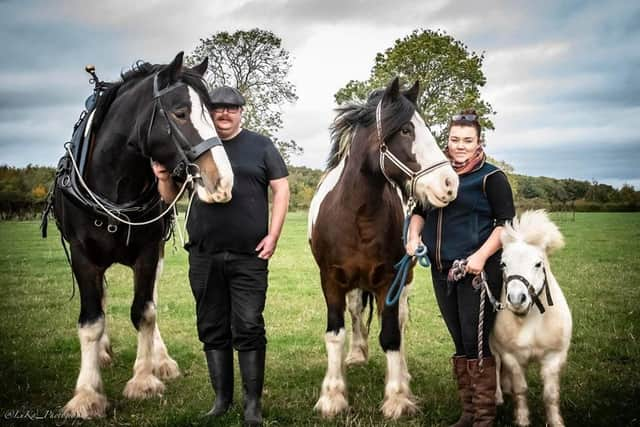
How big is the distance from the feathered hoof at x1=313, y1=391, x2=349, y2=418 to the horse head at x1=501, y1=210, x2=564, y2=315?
159 centimetres

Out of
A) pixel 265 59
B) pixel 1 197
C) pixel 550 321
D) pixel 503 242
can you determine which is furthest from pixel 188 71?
pixel 1 197

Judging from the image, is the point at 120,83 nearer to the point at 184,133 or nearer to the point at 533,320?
the point at 184,133

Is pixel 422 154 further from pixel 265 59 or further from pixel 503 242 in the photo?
pixel 265 59

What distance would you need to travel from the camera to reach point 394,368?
428cm

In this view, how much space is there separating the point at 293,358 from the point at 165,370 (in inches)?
55.7

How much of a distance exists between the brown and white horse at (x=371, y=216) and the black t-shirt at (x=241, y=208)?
660mm

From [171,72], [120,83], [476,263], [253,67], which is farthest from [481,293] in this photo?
[253,67]

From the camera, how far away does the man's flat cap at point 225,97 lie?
3.69 meters

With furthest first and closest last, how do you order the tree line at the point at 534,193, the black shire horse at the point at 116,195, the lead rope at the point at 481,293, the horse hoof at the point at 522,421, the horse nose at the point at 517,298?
the tree line at the point at 534,193, the horse hoof at the point at 522,421, the black shire horse at the point at 116,195, the lead rope at the point at 481,293, the horse nose at the point at 517,298

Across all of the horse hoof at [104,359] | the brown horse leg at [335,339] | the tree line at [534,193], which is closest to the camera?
the brown horse leg at [335,339]

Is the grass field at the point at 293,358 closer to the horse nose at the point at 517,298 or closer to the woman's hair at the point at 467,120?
the horse nose at the point at 517,298

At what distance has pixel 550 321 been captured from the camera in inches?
142

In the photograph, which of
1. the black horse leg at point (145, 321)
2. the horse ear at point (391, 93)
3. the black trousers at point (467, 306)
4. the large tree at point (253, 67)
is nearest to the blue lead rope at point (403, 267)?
the black trousers at point (467, 306)

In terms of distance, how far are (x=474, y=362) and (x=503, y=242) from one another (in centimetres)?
→ 84
